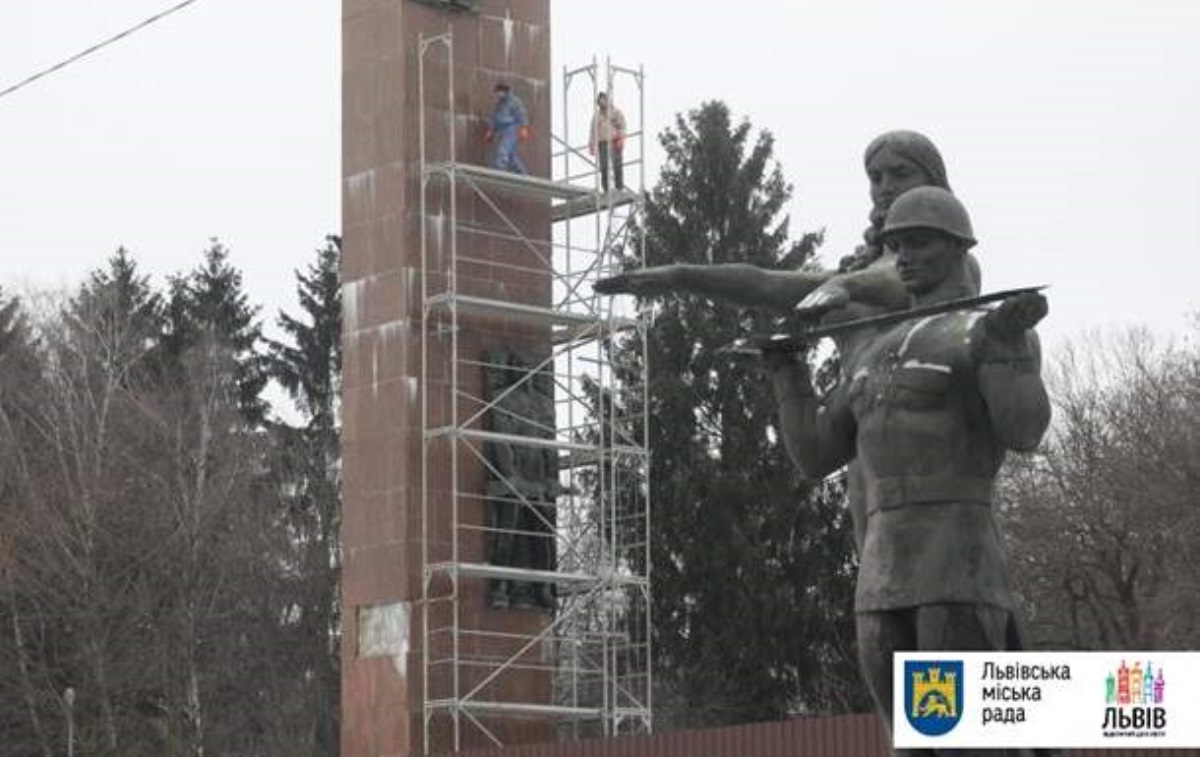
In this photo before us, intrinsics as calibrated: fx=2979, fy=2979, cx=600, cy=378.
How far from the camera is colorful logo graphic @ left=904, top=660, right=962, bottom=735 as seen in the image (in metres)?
9.55

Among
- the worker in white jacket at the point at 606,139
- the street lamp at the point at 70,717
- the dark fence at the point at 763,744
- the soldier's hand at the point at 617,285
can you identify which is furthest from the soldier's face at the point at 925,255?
the street lamp at the point at 70,717

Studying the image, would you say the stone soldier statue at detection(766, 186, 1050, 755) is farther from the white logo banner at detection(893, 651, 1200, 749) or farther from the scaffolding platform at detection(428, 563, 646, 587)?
the scaffolding platform at detection(428, 563, 646, 587)

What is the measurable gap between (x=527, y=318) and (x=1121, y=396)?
634 inches

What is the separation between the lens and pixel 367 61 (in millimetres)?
35750

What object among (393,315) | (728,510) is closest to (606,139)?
(393,315)

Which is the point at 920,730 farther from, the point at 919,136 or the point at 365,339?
the point at 365,339

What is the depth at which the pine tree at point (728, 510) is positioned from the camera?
48531 mm

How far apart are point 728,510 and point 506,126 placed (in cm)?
1489

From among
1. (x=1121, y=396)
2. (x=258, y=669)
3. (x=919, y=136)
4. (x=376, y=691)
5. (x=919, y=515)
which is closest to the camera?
(x=919, y=515)

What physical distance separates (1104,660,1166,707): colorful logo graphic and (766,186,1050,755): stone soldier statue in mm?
1560

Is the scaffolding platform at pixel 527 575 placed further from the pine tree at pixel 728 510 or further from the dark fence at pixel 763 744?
the pine tree at pixel 728 510

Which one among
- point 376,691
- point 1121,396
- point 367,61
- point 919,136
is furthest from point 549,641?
point 919,136

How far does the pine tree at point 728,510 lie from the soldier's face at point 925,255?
36.9 metres

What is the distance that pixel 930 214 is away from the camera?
9.80m
